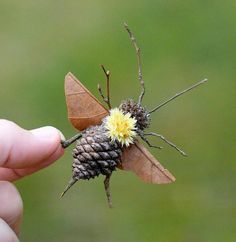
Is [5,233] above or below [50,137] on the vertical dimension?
below

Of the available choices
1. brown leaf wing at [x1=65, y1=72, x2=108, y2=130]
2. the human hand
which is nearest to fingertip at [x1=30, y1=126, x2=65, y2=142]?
the human hand

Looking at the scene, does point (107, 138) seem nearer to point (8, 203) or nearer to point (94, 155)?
point (94, 155)

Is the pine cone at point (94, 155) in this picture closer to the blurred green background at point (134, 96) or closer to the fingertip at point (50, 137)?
the fingertip at point (50, 137)

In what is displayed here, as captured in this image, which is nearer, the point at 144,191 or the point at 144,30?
the point at 144,191

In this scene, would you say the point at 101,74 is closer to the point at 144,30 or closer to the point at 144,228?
the point at 144,30

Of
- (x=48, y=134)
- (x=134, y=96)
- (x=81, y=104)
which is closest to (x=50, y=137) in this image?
(x=48, y=134)

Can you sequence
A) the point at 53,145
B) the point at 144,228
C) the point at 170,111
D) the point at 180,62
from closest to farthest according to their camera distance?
the point at 53,145, the point at 144,228, the point at 170,111, the point at 180,62

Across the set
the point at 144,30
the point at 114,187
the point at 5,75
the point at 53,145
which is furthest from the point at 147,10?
the point at 53,145
